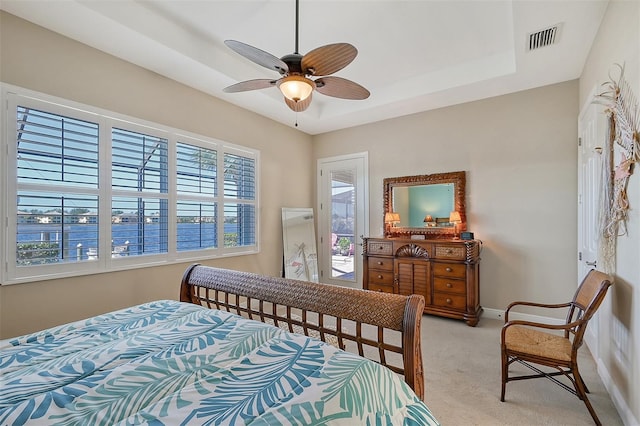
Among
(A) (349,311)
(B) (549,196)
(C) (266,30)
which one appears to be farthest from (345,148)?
(A) (349,311)

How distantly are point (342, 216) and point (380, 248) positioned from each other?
3.79 ft

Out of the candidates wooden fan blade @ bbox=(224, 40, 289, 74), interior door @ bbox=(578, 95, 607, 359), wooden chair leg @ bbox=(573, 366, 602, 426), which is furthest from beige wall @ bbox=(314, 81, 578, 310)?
wooden fan blade @ bbox=(224, 40, 289, 74)

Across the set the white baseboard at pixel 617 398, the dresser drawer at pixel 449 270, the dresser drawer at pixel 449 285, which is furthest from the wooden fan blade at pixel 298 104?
the white baseboard at pixel 617 398

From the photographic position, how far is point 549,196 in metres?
3.42

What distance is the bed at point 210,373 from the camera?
871mm

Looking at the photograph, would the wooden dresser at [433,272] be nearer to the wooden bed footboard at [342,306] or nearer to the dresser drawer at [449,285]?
the dresser drawer at [449,285]

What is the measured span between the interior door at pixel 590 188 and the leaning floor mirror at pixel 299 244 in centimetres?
350

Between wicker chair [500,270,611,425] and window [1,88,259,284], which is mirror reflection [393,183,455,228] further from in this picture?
window [1,88,259,284]

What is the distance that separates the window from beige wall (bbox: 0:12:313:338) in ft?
0.37

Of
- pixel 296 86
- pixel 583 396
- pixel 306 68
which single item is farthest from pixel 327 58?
pixel 583 396

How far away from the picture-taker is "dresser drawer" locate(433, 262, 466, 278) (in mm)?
3504

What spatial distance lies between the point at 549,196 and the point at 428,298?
189cm

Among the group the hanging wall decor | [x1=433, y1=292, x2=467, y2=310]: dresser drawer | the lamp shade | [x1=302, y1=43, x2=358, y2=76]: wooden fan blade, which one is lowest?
[x1=433, y1=292, x2=467, y2=310]: dresser drawer

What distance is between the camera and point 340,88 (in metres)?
2.27
